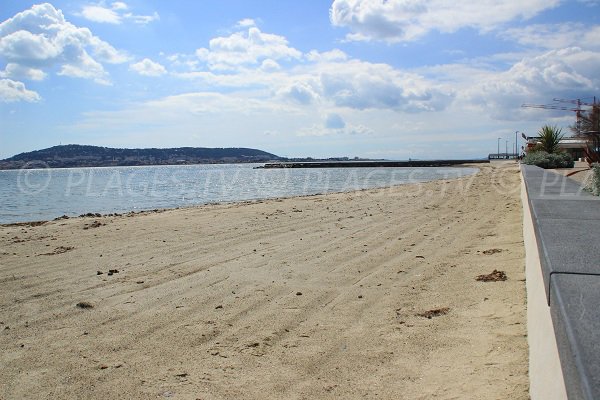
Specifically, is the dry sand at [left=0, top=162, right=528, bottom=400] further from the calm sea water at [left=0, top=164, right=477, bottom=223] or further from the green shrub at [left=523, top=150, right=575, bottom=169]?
the green shrub at [left=523, top=150, right=575, bottom=169]

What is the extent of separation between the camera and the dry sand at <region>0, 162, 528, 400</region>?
321cm

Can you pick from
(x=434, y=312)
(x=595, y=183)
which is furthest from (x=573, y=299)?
(x=595, y=183)

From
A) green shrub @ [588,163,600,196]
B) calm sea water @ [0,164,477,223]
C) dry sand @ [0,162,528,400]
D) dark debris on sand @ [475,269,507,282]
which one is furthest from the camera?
calm sea water @ [0,164,477,223]

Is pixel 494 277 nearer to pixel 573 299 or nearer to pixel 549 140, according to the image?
pixel 573 299

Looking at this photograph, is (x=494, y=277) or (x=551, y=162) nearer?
(x=494, y=277)

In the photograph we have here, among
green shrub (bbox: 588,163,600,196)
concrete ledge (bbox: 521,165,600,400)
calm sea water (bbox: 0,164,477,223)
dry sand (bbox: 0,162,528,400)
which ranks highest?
green shrub (bbox: 588,163,600,196)

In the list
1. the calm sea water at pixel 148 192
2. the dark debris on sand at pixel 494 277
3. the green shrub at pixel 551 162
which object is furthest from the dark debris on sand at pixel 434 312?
the green shrub at pixel 551 162

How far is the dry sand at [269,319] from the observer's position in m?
3.21

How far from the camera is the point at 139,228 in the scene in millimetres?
10961

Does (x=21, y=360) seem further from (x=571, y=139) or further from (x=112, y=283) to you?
(x=571, y=139)

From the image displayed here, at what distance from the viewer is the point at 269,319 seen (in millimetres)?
4453

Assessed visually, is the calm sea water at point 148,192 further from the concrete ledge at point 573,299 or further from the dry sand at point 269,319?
the concrete ledge at point 573,299

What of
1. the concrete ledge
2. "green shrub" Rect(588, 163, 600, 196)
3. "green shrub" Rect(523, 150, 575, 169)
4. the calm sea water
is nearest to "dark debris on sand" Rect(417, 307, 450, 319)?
the concrete ledge

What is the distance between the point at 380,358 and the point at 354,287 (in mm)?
1942
